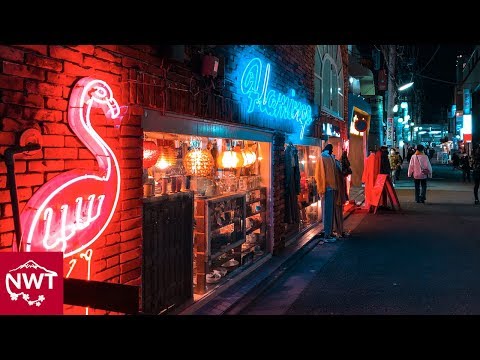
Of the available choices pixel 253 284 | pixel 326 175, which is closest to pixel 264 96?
pixel 253 284

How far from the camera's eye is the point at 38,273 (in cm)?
338

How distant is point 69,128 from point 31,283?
1408 millimetres

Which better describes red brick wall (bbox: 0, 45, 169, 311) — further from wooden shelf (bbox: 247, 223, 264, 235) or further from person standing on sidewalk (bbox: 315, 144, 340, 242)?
person standing on sidewalk (bbox: 315, 144, 340, 242)

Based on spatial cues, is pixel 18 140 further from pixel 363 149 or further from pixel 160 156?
pixel 363 149

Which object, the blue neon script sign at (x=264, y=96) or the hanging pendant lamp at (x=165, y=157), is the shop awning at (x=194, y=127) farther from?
the hanging pendant lamp at (x=165, y=157)

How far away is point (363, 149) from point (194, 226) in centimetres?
2071

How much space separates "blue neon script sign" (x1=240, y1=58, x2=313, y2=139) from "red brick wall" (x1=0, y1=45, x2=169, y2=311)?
9.74 feet

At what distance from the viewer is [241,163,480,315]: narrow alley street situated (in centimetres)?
705

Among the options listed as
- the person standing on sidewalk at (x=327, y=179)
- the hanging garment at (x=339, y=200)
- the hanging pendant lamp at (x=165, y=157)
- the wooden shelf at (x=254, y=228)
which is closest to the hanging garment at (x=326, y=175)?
the person standing on sidewalk at (x=327, y=179)

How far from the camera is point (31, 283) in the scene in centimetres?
338

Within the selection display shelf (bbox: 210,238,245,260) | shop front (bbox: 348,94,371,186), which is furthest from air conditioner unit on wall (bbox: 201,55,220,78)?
shop front (bbox: 348,94,371,186)

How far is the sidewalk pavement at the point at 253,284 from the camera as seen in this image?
6.77 meters

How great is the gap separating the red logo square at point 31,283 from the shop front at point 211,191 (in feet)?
7.20
